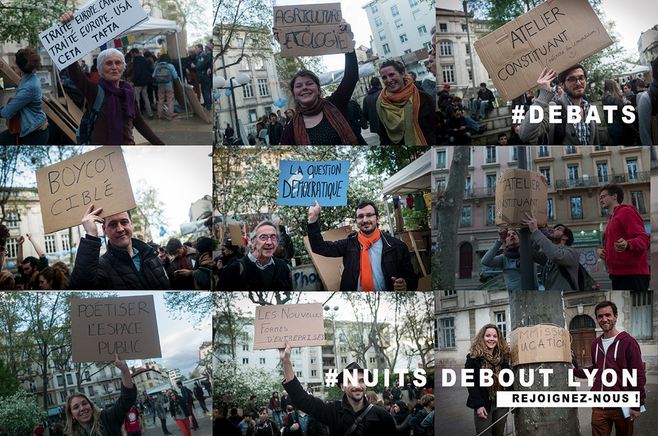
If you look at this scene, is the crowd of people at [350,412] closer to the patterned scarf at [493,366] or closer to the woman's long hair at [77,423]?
the patterned scarf at [493,366]

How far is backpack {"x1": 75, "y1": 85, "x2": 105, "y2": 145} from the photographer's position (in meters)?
5.45

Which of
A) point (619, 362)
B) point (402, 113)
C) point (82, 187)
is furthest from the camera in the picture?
point (402, 113)

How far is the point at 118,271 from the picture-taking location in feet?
17.8

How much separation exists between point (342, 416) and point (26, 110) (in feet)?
11.6

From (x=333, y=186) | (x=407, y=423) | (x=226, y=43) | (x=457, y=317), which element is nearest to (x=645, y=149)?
(x=457, y=317)

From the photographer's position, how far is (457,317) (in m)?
5.41

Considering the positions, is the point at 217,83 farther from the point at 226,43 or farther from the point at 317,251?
the point at 317,251

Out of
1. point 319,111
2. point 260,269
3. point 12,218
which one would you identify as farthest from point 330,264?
point 12,218

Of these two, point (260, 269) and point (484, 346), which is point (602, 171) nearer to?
point (484, 346)

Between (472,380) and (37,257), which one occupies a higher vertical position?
(37,257)

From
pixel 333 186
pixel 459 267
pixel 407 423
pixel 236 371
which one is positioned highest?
pixel 333 186

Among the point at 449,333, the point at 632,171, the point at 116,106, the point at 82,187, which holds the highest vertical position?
the point at 116,106

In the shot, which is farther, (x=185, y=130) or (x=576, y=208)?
(x=185, y=130)

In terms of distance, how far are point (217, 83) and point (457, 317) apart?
2689 millimetres
